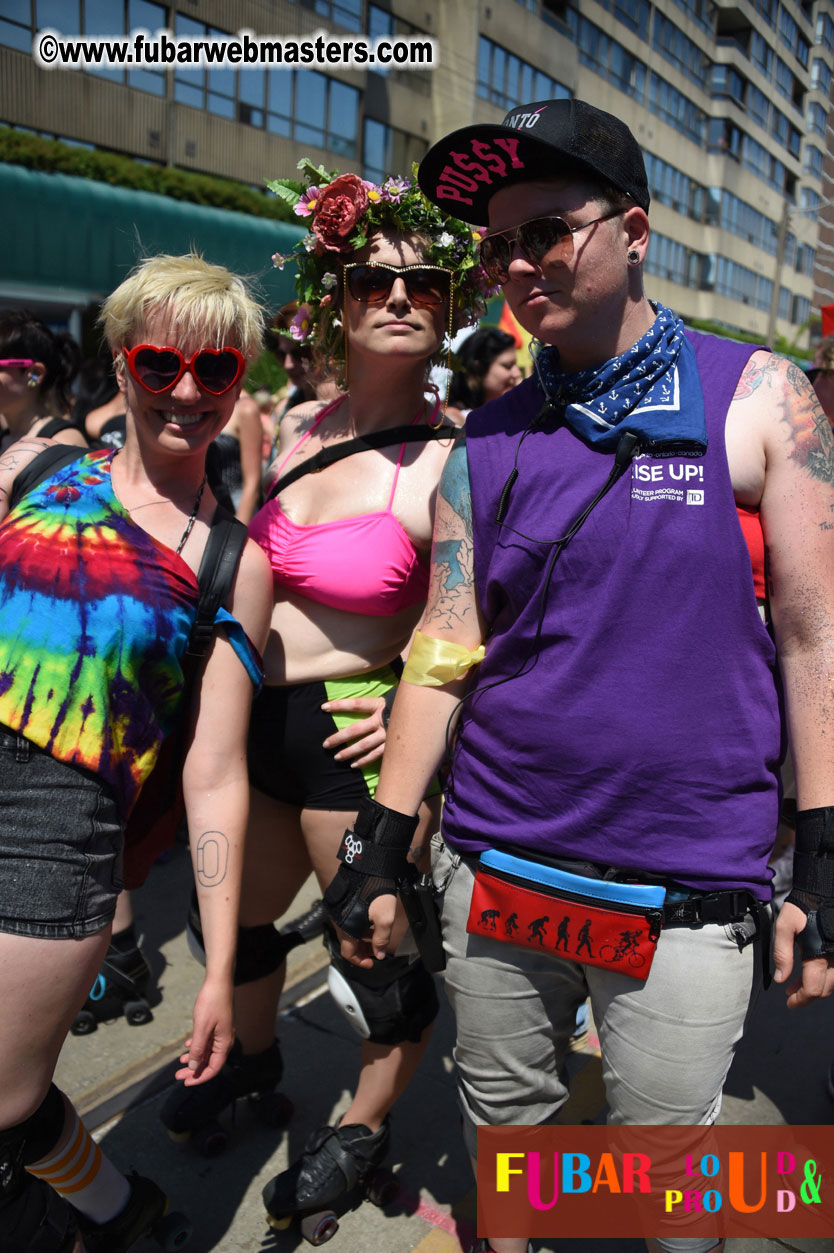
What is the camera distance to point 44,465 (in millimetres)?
2023

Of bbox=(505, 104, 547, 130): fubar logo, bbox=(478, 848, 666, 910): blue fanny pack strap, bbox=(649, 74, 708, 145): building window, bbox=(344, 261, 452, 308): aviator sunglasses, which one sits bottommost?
bbox=(478, 848, 666, 910): blue fanny pack strap

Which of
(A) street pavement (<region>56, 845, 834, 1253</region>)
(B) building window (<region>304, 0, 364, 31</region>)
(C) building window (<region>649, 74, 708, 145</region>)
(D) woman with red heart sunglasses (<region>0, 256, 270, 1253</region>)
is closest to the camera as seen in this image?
(D) woman with red heart sunglasses (<region>0, 256, 270, 1253</region>)

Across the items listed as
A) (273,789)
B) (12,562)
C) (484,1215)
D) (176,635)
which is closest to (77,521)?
(12,562)

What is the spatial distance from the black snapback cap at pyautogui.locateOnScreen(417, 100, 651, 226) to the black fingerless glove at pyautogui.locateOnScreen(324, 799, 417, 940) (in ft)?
3.96

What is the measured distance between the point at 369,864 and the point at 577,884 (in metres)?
0.42

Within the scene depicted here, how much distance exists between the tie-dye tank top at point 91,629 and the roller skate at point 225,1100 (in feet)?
3.82

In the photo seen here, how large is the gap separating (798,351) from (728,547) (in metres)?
50.3

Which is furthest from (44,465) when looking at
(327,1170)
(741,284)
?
(741,284)

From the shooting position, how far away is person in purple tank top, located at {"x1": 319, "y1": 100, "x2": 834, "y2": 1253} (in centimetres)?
159

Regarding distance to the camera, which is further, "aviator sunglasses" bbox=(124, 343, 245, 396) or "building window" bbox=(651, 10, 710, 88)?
"building window" bbox=(651, 10, 710, 88)

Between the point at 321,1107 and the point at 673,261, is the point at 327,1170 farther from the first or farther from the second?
the point at 673,261

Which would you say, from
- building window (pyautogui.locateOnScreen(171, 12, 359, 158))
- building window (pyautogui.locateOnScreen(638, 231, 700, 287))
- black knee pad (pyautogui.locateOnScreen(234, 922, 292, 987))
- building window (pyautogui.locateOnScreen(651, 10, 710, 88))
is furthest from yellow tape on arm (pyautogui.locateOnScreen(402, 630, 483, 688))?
building window (pyautogui.locateOnScreen(638, 231, 700, 287))

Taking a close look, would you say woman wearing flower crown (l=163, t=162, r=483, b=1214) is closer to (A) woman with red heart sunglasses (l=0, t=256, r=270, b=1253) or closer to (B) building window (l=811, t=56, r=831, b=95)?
(A) woman with red heart sunglasses (l=0, t=256, r=270, b=1253)

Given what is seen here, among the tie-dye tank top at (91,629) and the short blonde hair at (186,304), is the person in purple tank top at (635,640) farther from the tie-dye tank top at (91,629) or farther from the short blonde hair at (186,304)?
the tie-dye tank top at (91,629)
